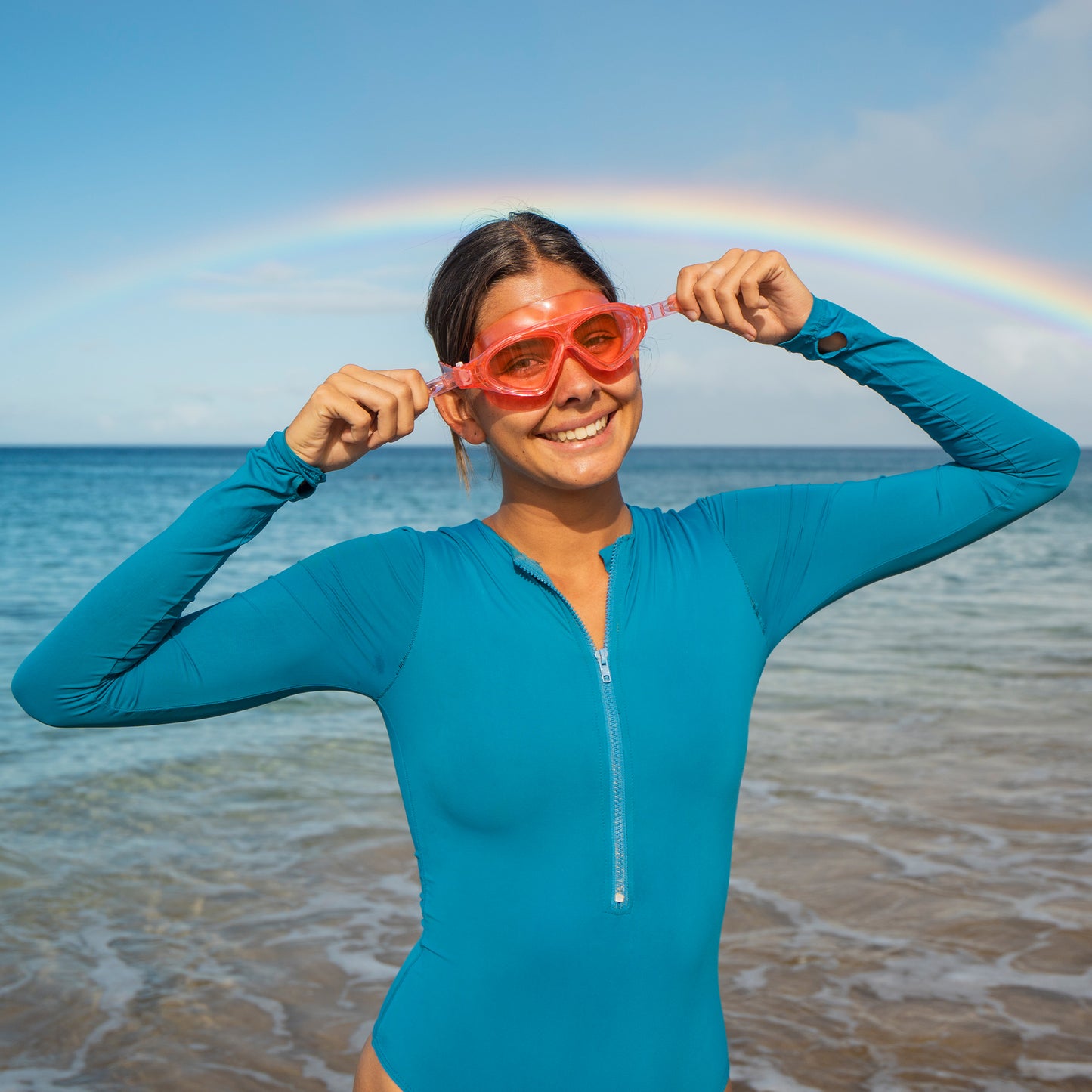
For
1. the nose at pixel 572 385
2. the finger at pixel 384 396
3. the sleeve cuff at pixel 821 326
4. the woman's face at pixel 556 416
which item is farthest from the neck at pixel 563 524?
the sleeve cuff at pixel 821 326

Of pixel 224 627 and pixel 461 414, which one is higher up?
pixel 461 414

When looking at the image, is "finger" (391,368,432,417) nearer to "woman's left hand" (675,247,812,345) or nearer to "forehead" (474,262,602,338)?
"forehead" (474,262,602,338)

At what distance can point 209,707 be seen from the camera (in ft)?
6.59

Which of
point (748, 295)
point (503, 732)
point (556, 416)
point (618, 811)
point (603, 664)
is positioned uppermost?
point (748, 295)

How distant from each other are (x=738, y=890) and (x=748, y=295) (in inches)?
186

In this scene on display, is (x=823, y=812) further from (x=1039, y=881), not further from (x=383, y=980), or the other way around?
(x=383, y=980)

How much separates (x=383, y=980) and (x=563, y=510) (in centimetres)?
394

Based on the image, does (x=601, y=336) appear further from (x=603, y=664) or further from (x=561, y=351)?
(x=603, y=664)

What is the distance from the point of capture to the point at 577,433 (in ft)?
7.36

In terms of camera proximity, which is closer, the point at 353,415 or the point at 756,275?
the point at 353,415

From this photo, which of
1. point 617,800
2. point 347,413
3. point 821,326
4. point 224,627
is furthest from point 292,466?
point 821,326

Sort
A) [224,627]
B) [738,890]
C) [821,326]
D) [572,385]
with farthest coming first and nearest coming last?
[738,890] → [821,326] → [572,385] → [224,627]

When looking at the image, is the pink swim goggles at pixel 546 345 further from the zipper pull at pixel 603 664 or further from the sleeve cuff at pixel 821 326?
the zipper pull at pixel 603 664

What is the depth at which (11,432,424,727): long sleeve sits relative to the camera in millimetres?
1926
